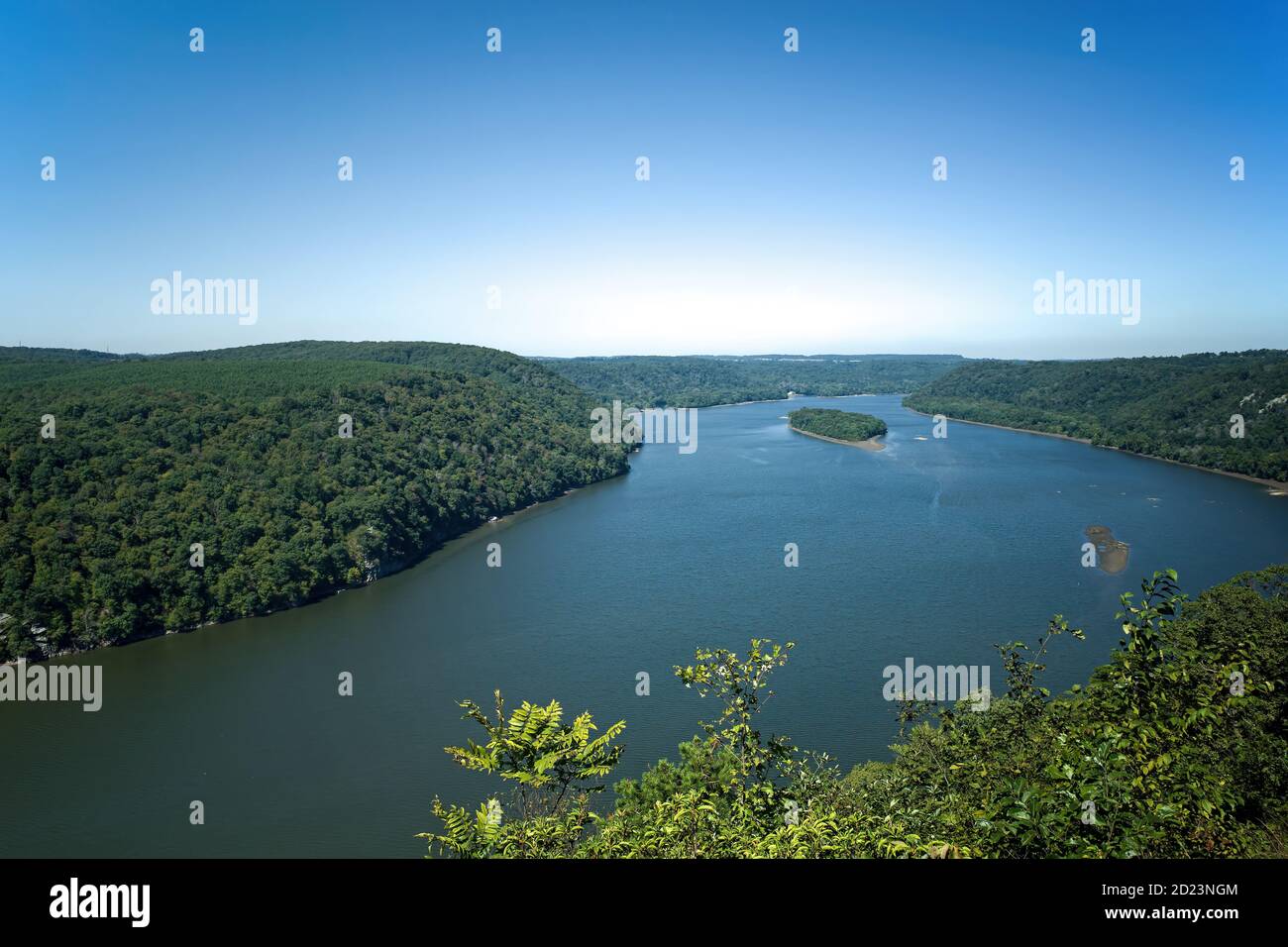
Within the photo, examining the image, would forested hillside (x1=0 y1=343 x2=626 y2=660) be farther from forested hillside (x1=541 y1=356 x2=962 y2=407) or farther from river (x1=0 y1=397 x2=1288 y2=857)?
forested hillside (x1=541 y1=356 x2=962 y2=407)

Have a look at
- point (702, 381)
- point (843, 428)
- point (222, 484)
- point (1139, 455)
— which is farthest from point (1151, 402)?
point (702, 381)

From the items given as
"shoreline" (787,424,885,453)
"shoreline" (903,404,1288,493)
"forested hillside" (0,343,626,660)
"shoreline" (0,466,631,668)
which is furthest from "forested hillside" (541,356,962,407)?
"shoreline" (0,466,631,668)

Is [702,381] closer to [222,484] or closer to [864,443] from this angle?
[864,443]

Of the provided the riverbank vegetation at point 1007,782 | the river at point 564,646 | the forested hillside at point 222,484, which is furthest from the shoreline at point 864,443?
the riverbank vegetation at point 1007,782

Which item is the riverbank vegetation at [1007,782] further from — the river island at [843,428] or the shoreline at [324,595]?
the river island at [843,428]

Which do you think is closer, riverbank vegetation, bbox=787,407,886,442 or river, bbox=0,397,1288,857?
river, bbox=0,397,1288,857
